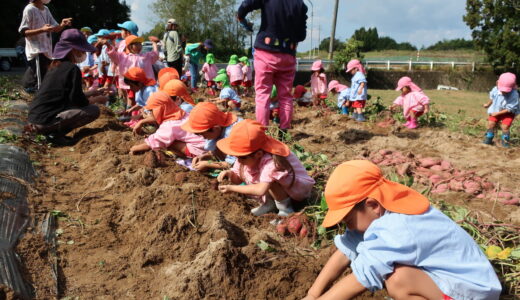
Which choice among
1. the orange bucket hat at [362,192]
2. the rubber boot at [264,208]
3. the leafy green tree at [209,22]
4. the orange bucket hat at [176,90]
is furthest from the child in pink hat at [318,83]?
the leafy green tree at [209,22]

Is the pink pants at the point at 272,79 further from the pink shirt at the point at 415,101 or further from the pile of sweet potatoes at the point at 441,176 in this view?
the pink shirt at the point at 415,101

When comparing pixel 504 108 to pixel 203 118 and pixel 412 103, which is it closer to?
pixel 412 103

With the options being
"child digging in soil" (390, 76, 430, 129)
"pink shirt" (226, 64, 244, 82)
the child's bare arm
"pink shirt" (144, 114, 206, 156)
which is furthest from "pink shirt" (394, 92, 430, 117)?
the child's bare arm

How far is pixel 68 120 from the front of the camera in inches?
207

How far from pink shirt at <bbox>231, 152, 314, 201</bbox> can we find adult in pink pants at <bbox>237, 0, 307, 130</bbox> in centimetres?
215

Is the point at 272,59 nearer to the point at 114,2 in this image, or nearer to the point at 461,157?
the point at 461,157

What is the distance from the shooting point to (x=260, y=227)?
3094mm

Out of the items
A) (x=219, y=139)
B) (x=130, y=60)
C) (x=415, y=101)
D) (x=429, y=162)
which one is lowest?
(x=429, y=162)

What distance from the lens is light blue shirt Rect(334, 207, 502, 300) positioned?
1747mm

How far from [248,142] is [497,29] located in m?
27.6

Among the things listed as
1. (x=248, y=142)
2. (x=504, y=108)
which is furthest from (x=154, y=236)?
(x=504, y=108)

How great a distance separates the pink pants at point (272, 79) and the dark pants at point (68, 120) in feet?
7.12

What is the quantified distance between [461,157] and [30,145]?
5147 mm

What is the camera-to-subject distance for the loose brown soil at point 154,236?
7.42 ft
